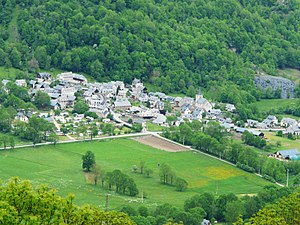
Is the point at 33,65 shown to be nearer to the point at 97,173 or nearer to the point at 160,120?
the point at 160,120

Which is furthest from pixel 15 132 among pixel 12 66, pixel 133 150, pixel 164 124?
pixel 12 66

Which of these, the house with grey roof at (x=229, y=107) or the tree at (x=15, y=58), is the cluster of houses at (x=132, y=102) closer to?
the house with grey roof at (x=229, y=107)

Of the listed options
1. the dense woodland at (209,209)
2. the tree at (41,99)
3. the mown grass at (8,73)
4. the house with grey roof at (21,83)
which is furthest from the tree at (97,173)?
the mown grass at (8,73)

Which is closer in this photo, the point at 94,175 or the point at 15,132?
the point at 94,175

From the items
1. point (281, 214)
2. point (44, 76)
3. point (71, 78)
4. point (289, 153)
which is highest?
point (44, 76)

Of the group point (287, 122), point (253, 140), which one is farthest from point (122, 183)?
point (287, 122)

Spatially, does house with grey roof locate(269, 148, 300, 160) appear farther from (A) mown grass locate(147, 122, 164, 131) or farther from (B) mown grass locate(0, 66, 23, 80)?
(B) mown grass locate(0, 66, 23, 80)

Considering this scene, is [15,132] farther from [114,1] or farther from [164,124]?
[114,1]
